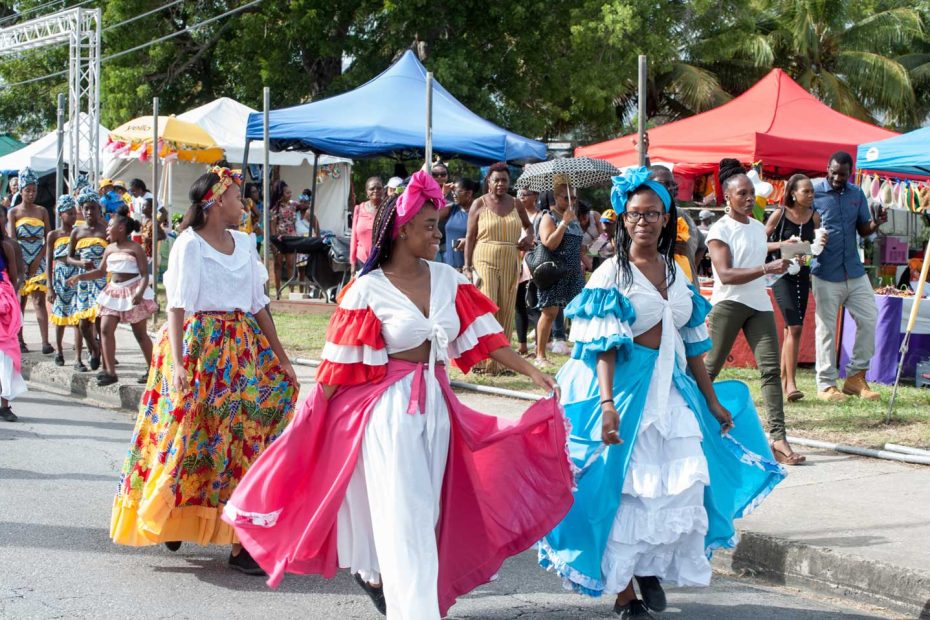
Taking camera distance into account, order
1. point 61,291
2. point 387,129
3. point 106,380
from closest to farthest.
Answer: point 106,380
point 61,291
point 387,129

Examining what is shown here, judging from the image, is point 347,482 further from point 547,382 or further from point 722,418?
point 722,418

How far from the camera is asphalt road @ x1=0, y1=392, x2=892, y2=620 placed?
5.04 m

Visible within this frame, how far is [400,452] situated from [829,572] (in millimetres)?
2403

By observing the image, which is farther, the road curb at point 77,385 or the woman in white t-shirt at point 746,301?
the road curb at point 77,385

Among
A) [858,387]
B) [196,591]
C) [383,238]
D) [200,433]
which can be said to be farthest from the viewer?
[858,387]

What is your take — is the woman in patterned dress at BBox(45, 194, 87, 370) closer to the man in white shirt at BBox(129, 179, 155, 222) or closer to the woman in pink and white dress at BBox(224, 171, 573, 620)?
the man in white shirt at BBox(129, 179, 155, 222)

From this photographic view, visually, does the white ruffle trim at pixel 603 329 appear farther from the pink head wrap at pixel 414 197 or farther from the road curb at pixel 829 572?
the road curb at pixel 829 572

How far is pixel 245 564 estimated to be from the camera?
566 centimetres

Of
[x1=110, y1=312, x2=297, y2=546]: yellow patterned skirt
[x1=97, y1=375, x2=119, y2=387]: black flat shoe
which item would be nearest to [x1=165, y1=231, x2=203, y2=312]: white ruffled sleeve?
[x1=110, y1=312, x2=297, y2=546]: yellow patterned skirt

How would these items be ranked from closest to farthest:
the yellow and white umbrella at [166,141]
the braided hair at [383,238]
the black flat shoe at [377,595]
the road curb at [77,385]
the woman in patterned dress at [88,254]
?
the braided hair at [383,238] → the black flat shoe at [377,595] → the road curb at [77,385] → the woman in patterned dress at [88,254] → the yellow and white umbrella at [166,141]

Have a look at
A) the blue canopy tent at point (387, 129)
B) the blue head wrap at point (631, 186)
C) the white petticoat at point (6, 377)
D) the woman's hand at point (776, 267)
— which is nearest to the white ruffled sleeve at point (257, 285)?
the blue head wrap at point (631, 186)

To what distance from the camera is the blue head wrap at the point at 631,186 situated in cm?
489

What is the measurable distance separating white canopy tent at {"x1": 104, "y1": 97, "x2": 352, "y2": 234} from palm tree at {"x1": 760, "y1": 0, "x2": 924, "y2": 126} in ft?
45.9

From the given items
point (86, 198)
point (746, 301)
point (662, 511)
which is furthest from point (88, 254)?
point (662, 511)
